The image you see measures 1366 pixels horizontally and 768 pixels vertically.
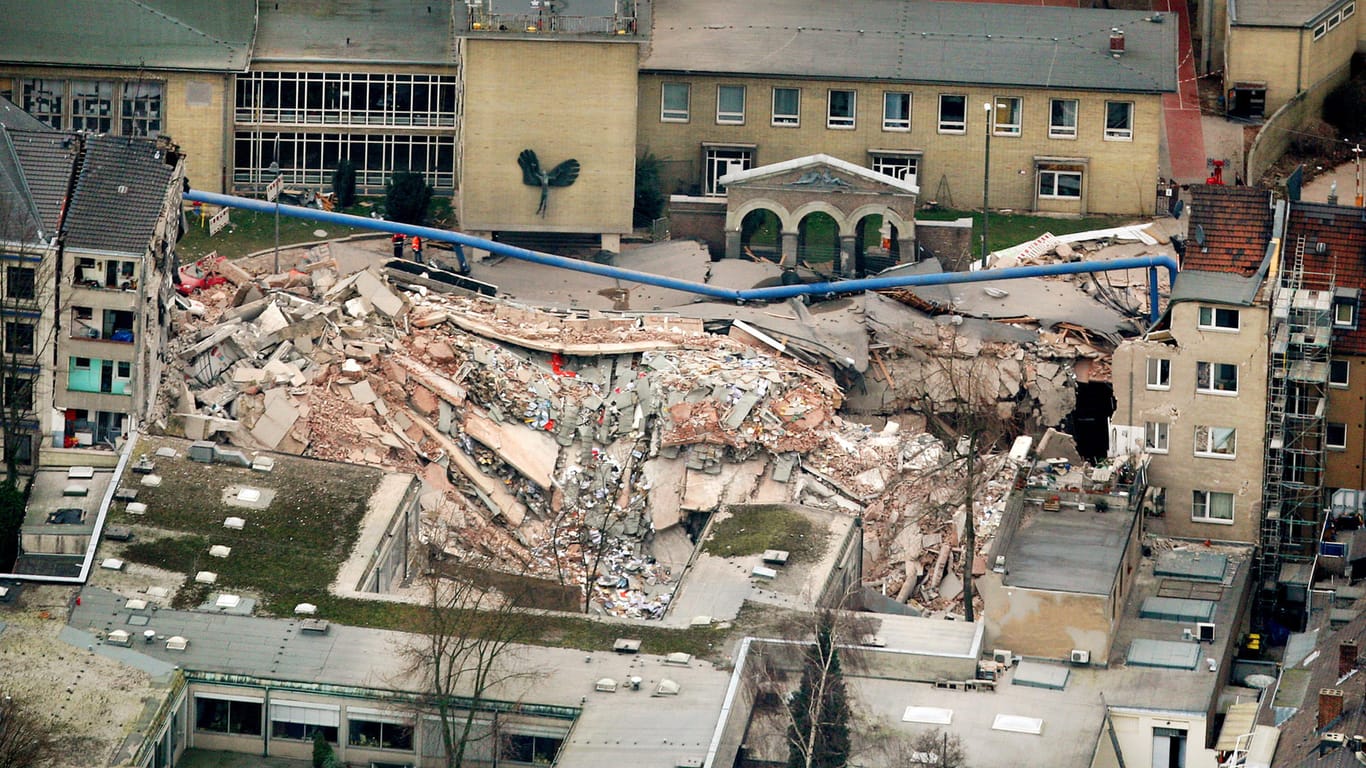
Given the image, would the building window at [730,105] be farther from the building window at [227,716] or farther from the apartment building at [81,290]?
the building window at [227,716]

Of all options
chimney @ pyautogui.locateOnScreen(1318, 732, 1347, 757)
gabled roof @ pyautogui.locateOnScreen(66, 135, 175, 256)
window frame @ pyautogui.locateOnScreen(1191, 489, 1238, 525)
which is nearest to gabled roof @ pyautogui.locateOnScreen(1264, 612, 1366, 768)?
chimney @ pyautogui.locateOnScreen(1318, 732, 1347, 757)

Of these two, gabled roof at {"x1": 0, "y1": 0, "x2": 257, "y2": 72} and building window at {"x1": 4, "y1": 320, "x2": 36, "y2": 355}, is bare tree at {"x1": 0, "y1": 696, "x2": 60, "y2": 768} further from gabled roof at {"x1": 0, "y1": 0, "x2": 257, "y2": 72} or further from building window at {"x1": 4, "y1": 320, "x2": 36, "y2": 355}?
gabled roof at {"x1": 0, "y1": 0, "x2": 257, "y2": 72}

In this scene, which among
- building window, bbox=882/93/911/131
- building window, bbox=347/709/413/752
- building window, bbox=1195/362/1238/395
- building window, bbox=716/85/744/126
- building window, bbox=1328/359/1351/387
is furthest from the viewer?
building window, bbox=716/85/744/126

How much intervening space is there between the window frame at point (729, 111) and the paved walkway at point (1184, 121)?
1640cm

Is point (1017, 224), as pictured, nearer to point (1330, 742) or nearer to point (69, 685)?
point (1330, 742)

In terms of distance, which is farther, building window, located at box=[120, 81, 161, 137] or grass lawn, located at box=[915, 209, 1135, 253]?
grass lawn, located at box=[915, 209, 1135, 253]

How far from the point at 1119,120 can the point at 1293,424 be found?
28.1 metres

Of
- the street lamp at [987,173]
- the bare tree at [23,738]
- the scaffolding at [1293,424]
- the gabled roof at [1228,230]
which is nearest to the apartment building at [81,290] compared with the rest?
the bare tree at [23,738]

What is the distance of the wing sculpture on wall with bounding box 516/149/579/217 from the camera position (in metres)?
Result: 149

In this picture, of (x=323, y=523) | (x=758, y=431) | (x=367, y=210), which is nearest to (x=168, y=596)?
(x=323, y=523)

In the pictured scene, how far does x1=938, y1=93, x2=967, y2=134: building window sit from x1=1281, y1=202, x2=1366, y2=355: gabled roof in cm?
2474

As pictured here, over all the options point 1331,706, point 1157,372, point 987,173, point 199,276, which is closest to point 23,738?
point 199,276

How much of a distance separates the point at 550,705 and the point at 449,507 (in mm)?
17345

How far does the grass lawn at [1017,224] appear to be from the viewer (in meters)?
152
